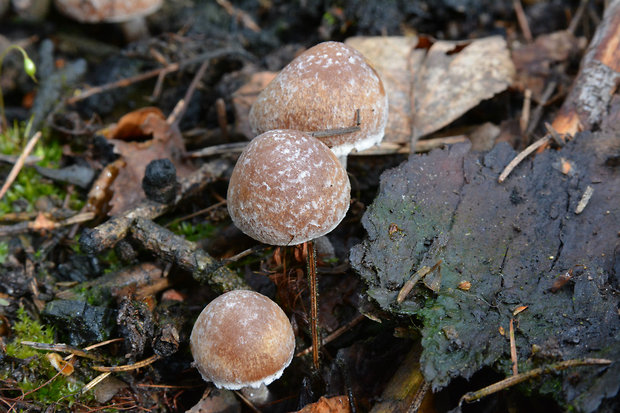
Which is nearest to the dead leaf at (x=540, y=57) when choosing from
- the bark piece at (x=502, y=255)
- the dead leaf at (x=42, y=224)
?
the bark piece at (x=502, y=255)

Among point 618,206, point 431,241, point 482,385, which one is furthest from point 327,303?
point 618,206

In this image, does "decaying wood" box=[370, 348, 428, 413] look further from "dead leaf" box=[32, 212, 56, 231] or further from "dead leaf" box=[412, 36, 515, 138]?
"dead leaf" box=[32, 212, 56, 231]

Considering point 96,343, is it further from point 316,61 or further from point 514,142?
point 514,142

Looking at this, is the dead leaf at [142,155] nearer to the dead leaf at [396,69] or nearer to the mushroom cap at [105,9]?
the mushroom cap at [105,9]

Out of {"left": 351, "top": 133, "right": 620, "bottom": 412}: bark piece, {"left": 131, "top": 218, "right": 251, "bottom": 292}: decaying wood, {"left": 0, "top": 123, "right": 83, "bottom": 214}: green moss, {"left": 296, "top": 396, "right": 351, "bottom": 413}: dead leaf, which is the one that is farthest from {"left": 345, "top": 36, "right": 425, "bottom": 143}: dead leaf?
{"left": 0, "top": 123, "right": 83, "bottom": 214}: green moss

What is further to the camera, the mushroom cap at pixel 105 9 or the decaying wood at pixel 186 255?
the mushroom cap at pixel 105 9
